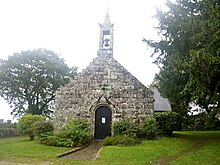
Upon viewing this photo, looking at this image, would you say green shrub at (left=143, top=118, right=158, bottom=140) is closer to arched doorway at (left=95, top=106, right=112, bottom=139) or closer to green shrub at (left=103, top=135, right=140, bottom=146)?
green shrub at (left=103, top=135, right=140, bottom=146)

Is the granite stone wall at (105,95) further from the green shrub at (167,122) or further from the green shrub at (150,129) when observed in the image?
the green shrub at (167,122)

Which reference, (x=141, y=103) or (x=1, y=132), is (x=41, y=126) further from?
(x=1, y=132)

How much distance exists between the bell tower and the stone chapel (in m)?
1.04

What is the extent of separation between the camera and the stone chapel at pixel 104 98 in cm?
2150

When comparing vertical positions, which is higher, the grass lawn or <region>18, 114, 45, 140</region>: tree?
<region>18, 114, 45, 140</region>: tree

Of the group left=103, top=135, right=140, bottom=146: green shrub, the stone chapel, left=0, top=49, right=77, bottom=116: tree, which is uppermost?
left=0, top=49, right=77, bottom=116: tree

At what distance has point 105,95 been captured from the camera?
21859 mm

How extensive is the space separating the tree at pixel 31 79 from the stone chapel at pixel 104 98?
14838 mm

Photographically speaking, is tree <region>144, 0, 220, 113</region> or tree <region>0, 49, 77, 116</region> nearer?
tree <region>144, 0, 220, 113</region>

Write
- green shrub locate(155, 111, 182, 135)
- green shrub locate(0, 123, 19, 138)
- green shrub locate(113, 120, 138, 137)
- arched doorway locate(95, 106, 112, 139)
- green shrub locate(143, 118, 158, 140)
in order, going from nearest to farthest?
green shrub locate(113, 120, 138, 137) < green shrub locate(143, 118, 158, 140) < arched doorway locate(95, 106, 112, 139) < green shrub locate(155, 111, 182, 135) < green shrub locate(0, 123, 19, 138)

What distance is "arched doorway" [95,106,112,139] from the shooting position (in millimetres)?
21672

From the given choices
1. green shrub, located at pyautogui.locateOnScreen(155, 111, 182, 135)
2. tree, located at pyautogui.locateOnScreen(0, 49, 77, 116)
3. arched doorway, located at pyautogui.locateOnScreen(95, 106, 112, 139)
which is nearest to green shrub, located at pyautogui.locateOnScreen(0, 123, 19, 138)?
tree, located at pyautogui.locateOnScreen(0, 49, 77, 116)

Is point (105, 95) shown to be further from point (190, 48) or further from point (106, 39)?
point (190, 48)

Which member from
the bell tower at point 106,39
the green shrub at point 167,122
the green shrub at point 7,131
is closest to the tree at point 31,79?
the green shrub at point 7,131
